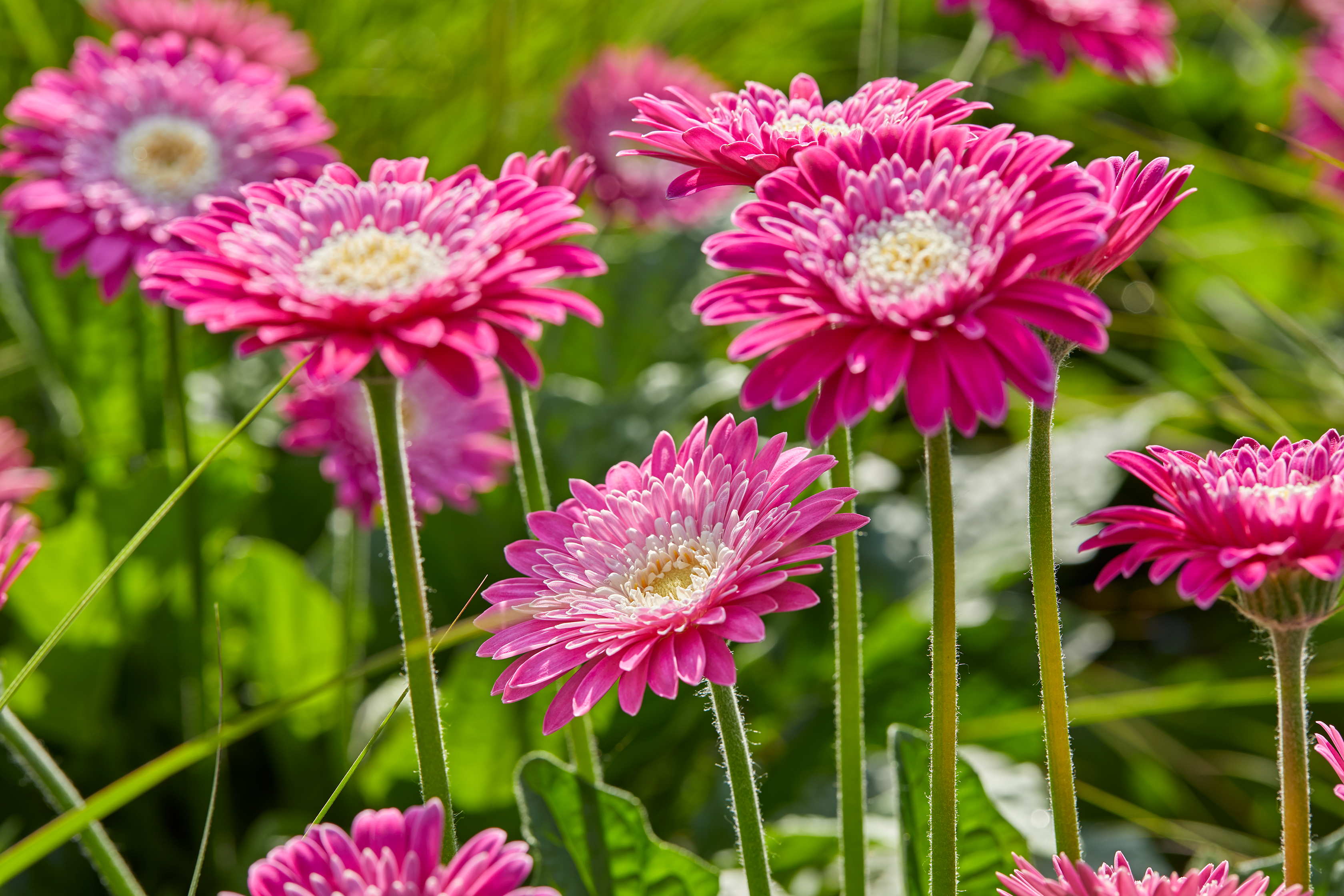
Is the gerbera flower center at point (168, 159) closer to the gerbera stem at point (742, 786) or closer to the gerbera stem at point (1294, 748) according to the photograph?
the gerbera stem at point (742, 786)

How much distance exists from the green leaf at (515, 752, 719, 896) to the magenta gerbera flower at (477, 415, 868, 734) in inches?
5.7

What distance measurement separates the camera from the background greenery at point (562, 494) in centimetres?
104

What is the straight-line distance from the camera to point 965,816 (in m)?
0.69

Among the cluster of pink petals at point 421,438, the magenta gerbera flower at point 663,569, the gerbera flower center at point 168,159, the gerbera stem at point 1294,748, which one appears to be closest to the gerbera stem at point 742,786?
the magenta gerbera flower at point 663,569

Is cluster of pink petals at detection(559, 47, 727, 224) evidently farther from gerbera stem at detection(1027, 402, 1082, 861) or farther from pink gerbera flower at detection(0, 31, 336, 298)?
gerbera stem at detection(1027, 402, 1082, 861)

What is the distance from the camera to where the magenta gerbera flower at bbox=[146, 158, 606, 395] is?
20.3 inches

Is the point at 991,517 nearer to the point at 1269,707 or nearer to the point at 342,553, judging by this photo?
the point at 1269,707

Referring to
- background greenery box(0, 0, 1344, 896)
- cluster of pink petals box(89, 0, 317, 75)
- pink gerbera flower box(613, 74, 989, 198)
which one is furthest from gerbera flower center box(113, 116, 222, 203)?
pink gerbera flower box(613, 74, 989, 198)

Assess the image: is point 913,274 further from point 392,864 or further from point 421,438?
point 421,438

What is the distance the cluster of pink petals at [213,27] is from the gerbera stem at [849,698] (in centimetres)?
99

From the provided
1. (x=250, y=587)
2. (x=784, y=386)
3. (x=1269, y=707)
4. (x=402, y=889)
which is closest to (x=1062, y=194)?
(x=784, y=386)

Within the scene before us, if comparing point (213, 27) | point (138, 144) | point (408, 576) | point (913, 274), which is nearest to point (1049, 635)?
point (913, 274)

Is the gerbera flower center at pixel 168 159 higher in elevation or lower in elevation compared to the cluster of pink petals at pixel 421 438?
higher

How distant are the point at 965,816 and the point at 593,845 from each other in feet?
0.69
